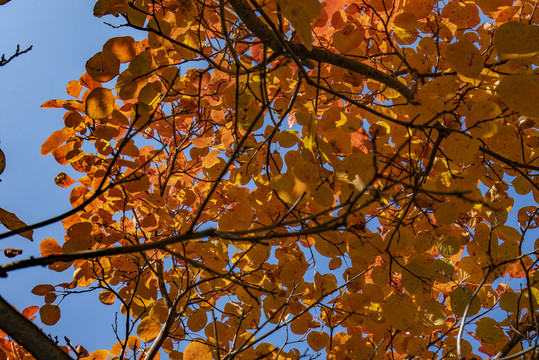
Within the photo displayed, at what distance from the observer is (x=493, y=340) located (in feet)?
6.09

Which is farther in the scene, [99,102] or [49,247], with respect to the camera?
[49,247]

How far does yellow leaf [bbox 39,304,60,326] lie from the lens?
2160 millimetres

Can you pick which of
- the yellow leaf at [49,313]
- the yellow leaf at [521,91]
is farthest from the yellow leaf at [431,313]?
the yellow leaf at [49,313]

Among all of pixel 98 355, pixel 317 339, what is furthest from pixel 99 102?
pixel 317 339

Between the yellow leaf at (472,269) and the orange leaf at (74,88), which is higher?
the orange leaf at (74,88)

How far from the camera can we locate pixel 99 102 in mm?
1669

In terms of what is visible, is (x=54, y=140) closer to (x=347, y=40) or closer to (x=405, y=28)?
(x=347, y=40)

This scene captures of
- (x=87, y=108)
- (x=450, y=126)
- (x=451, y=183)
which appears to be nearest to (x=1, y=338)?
(x=87, y=108)

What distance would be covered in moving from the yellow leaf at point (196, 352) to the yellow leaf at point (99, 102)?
1.26 metres

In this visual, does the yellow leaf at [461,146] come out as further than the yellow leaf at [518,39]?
Yes

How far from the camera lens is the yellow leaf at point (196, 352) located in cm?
203

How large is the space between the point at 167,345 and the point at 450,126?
7.19 ft

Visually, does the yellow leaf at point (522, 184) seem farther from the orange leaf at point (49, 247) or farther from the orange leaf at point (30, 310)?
the orange leaf at point (30, 310)

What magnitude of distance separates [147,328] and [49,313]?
559mm
